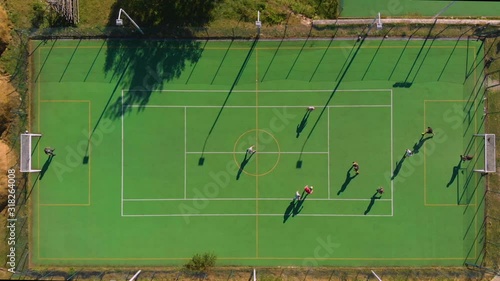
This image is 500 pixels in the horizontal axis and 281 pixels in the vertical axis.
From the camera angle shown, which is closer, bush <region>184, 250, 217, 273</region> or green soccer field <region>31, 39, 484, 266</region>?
bush <region>184, 250, 217, 273</region>

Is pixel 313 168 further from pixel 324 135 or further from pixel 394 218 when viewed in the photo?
pixel 394 218

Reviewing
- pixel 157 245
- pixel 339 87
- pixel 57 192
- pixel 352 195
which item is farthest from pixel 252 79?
pixel 57 192

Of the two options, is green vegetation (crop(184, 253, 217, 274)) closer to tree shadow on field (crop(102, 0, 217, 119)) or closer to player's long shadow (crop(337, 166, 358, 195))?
player's long shadow (crop(337, 166, 358, 195))

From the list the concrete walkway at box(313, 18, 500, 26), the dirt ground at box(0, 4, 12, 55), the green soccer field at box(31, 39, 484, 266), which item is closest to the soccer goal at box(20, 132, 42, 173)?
the green soccer field at box(31, 39, 484, 266)

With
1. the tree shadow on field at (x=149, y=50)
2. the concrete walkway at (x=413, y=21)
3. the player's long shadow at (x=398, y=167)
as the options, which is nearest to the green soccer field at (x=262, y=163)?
the player's long shadow at (x=398, y=167)

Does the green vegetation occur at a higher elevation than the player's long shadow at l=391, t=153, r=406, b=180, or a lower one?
lower

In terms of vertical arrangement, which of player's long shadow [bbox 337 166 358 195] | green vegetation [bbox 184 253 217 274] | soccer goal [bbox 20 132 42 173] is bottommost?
green vegetation [bbox 184 253 217 274]
